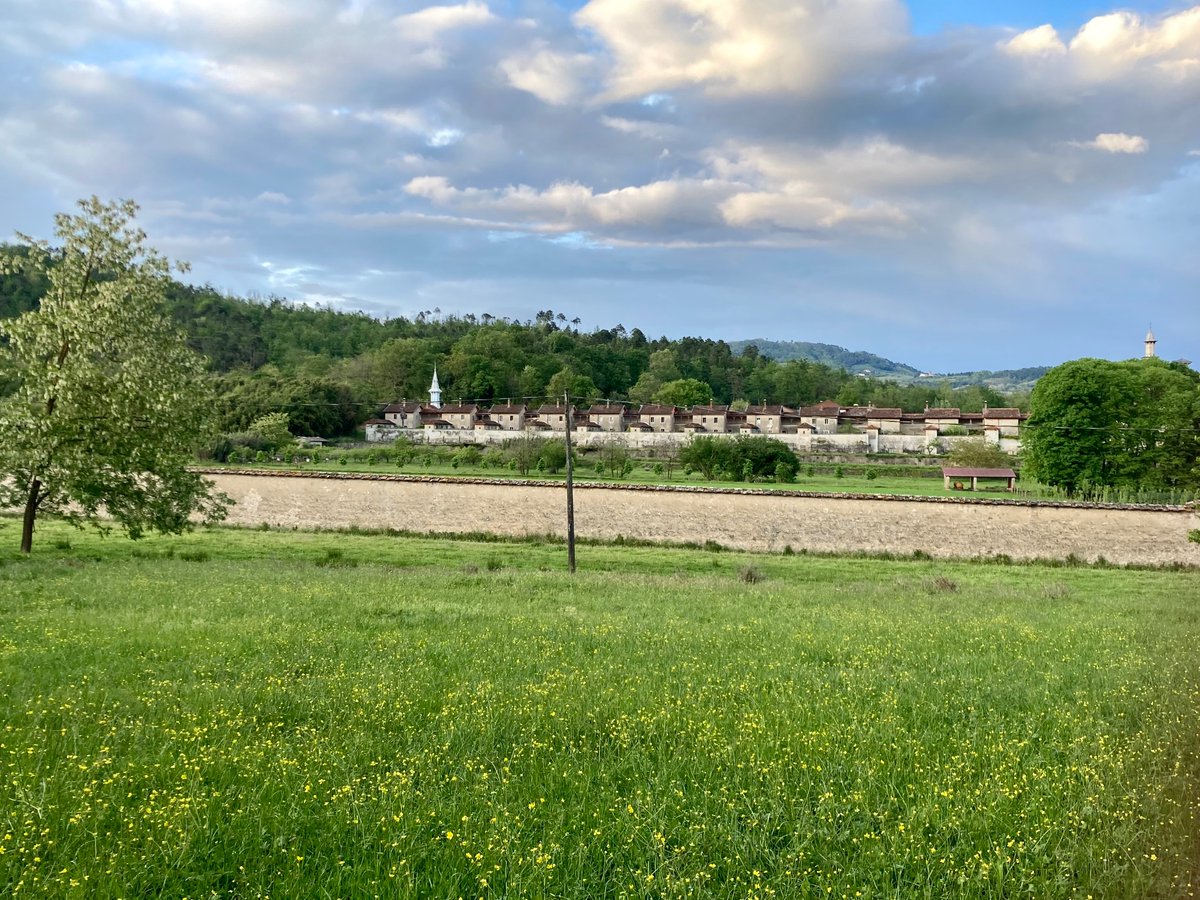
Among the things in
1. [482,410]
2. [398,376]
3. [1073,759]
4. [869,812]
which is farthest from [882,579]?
[398,376]

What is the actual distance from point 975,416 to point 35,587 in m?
120

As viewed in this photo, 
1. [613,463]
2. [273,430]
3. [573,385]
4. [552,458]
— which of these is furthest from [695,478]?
[573,385]

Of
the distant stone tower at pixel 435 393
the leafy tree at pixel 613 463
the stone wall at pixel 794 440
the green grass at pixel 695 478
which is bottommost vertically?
the green grass at pixel 695 478

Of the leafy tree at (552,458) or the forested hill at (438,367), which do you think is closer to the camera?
the leafy tree at (552,458)

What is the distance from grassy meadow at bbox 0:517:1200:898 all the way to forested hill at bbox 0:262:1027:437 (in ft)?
255

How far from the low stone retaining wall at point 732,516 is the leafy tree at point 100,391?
1588 cm

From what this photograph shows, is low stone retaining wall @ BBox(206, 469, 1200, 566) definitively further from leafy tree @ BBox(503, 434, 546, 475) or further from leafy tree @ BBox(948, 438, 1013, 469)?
leafy tree @ BBox(948, 438, 1013, 469)

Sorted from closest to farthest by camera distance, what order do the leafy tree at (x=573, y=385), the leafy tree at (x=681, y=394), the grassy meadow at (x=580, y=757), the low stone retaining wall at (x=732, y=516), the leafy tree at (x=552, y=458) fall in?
the grassy meadow at (x=580, y=757) → the low stone retaining wall at (x=732, y=516) → the leafy tree at (x=552, y=458) → the leafy tree at (x=573, y=385) → the leafy tree at (x=681, y=394)

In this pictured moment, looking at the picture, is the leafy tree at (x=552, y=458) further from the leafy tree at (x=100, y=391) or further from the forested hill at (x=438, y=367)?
the leafy tree at (x=100, y=391)

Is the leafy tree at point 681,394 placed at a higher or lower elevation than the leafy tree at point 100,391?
higher

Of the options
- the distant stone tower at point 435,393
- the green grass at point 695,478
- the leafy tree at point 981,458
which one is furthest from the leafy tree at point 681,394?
the leafy tree at point 981,458

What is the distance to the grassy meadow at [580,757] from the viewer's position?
14.1 feet

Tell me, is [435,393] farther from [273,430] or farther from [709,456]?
[709,456]

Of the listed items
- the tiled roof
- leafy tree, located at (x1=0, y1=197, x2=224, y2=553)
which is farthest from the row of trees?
the tiled roof
